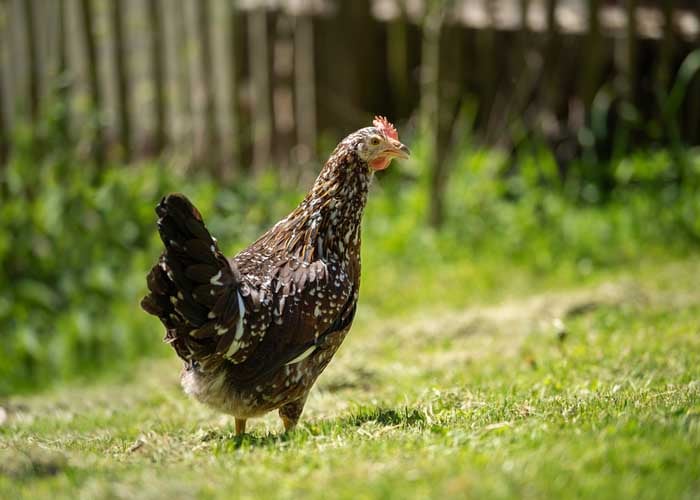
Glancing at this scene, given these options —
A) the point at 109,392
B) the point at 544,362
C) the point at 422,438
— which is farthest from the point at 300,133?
the point at 422,438

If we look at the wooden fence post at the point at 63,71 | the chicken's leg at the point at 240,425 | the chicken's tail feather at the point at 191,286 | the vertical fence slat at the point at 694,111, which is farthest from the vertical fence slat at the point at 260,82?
the chicken's tail feather at the point at 191,286

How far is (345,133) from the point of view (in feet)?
31.9

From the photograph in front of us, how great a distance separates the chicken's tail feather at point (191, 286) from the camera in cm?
402

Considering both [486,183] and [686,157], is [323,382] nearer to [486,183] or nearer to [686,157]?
[486,183]

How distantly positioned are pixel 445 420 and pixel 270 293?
105cm

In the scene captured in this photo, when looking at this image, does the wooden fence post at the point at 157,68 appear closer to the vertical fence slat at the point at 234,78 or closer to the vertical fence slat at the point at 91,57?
the vertical fence slat at the point at 234,78

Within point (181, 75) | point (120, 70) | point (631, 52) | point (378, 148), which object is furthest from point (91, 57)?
point (631, 52)

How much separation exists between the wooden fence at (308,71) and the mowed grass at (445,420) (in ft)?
7.50

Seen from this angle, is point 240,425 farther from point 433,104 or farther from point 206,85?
point 206,85

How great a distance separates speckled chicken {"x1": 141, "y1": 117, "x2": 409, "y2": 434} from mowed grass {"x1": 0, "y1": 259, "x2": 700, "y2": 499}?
0.27 m

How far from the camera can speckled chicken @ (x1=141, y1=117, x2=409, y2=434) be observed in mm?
4125

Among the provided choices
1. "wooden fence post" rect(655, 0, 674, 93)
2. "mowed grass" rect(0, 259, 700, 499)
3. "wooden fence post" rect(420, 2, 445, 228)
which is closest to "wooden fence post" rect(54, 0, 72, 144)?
"mowed grass" rect(0, 259, 700, 499)

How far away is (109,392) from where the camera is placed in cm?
704

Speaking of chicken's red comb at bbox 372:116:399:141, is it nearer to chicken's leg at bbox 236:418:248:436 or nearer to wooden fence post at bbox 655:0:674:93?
chicken's leg at bbox 236:418:248:436
